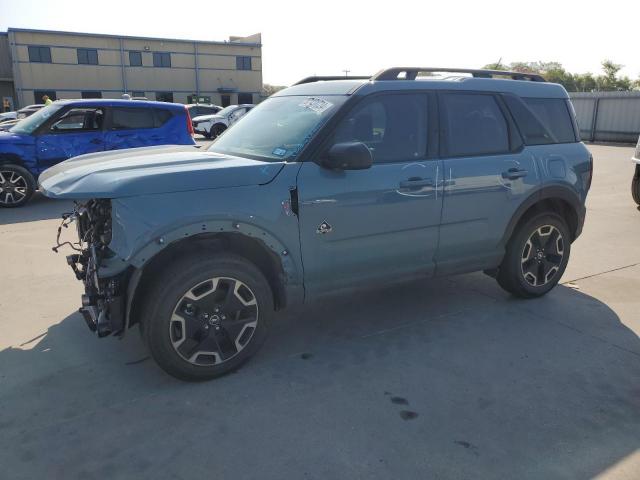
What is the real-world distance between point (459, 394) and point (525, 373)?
0.58 metres

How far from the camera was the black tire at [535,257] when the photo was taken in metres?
4.56

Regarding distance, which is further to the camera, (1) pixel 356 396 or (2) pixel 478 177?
(2) pixel 478 177

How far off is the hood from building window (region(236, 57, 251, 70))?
48.9 metres

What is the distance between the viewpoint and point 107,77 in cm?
4375

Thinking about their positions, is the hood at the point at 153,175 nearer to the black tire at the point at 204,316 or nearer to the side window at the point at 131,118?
the black tire at the point at 204,316

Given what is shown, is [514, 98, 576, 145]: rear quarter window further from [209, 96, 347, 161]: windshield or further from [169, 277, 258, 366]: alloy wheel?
[169, 277, 258, 366]: alloy wheel

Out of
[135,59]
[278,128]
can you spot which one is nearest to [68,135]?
[278,128]

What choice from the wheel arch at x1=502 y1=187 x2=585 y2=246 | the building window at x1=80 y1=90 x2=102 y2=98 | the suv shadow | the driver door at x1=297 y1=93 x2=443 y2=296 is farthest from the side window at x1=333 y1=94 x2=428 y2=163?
the building window at x1=80 y1=90 x2=102 y2=98

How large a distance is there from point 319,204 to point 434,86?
143 centimetres

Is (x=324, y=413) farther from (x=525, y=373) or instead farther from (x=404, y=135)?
(x=404, y=135)

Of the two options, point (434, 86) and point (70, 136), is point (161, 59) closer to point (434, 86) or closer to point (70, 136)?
point (70, 136)

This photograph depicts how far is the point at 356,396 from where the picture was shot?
3193 millimetres

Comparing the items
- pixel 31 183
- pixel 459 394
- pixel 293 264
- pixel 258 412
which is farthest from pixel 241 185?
pixel 31 183

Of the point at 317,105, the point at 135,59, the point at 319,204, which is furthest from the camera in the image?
the point at 135,59
